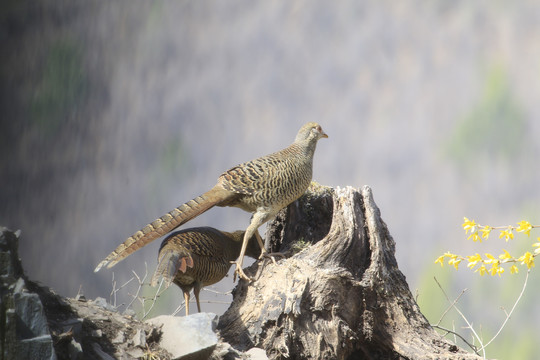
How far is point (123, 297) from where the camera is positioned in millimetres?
5441

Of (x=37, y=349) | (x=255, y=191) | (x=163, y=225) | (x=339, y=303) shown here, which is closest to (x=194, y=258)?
(x=163, y=225)

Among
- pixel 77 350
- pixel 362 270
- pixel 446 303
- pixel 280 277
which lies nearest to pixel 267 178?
pixel 280 277

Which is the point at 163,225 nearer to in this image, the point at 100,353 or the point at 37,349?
the point at 100,353

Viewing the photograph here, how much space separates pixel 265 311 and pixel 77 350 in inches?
40.0

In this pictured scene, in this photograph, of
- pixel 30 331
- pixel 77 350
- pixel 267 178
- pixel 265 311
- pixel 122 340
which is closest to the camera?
pixel 30 331

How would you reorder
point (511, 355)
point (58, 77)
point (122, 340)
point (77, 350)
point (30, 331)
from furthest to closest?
point (58, 77), point (511, 355), point (122, 340), point (77, 350), point (30, 331)

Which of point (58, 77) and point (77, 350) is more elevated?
point (58, 77)

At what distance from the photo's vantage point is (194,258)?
9.54 ft

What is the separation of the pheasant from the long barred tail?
115 millimetres

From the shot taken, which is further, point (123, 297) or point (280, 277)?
point (123, 297)

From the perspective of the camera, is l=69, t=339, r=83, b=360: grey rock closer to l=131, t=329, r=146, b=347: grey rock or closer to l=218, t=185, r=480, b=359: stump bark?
l=131, t=329, r=146, b=347: grey rock

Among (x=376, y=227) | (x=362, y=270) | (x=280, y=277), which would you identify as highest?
(x=376, y=227)

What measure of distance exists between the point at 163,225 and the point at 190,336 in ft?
2.19

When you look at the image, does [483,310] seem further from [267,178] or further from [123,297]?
[123,297]
